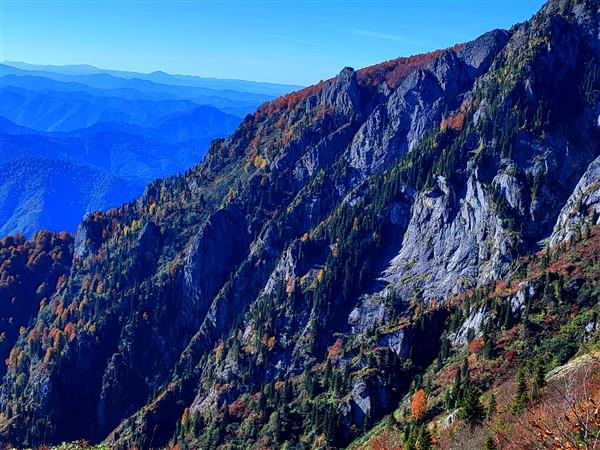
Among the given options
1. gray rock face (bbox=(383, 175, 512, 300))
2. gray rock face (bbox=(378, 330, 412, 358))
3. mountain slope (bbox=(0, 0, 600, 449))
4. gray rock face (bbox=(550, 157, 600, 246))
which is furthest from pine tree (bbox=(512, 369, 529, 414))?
A: gray rock face (bbox=(383, 175, 512, 300))

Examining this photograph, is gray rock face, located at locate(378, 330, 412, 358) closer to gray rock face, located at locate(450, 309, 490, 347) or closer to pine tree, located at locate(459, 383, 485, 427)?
gray rock face, located at locate(450, 309, 490, 347)

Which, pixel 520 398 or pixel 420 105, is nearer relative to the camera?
pixel 520 398

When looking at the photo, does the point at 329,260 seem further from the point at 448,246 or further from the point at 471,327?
the point at 471,327

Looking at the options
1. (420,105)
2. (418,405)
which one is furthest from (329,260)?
(418,405)

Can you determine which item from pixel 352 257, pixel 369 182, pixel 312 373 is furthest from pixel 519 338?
pixel 369 182

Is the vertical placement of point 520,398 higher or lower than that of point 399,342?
higher

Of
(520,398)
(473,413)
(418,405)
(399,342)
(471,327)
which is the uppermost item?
(520,398)
